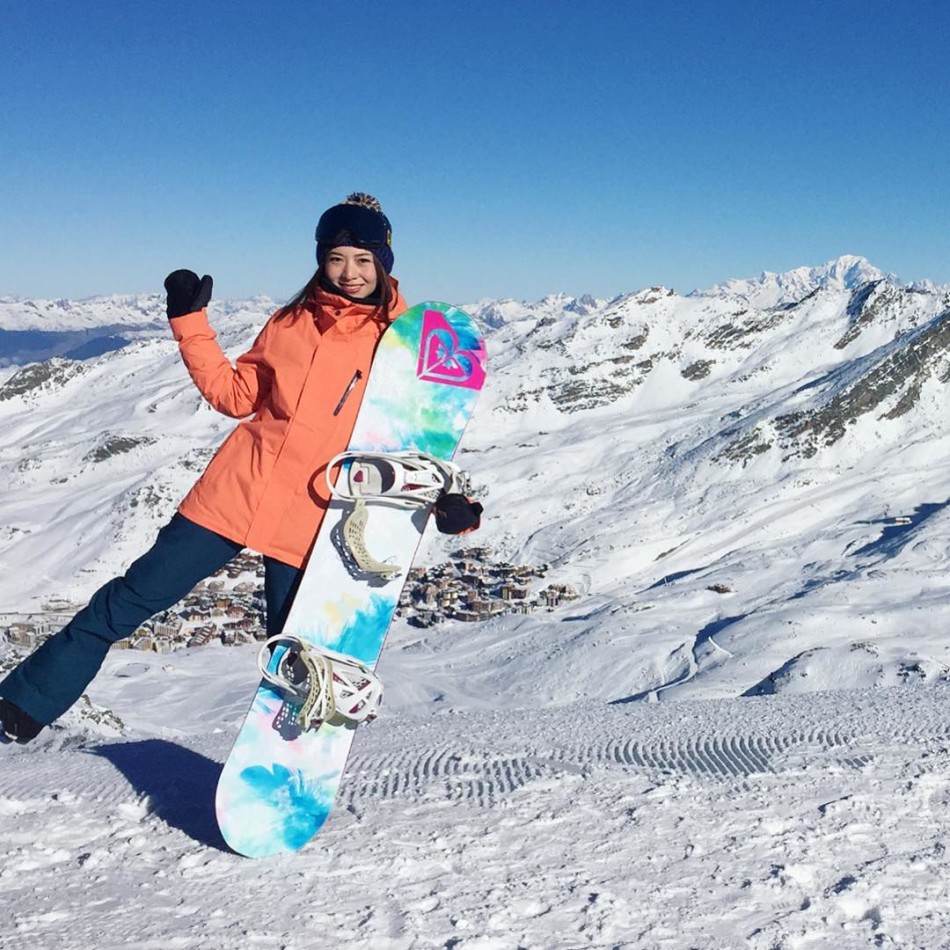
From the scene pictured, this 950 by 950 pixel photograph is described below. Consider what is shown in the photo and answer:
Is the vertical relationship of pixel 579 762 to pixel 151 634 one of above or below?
above

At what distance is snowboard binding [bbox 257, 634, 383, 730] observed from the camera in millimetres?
4059

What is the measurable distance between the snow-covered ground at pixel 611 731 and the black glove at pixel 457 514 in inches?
57.4

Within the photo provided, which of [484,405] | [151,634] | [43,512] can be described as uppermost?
[484,405]

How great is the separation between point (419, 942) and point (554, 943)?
0.49 meters

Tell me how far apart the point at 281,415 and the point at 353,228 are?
1006 millimetres

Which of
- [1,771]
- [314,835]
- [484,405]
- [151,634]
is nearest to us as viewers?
[314,835]

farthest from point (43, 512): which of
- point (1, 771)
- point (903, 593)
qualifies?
point (1, 771)

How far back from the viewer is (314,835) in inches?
157

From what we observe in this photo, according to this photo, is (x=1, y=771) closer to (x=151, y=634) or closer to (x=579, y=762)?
(x=579, y=762)

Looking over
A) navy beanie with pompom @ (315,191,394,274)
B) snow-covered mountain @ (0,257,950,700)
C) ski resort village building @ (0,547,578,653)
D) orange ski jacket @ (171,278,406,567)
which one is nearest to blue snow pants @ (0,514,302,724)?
orange ski jacket @ (171,278,406,567)

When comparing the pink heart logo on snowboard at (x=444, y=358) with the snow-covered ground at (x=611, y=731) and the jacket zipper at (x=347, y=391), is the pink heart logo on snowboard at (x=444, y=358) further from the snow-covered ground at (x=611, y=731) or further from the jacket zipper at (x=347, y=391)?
the snow-covered ground at (x=611, y=731)

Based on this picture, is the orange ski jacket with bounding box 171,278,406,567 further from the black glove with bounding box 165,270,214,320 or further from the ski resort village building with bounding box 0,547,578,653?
the ski resort village building with bounding box 0,547,578,653

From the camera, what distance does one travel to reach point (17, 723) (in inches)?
155

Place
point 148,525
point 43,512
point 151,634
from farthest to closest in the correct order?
point 43,512 < point 148,525 < point 151,634
